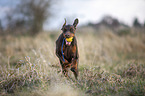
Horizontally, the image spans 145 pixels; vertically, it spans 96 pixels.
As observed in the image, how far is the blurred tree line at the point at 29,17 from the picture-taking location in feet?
50.8

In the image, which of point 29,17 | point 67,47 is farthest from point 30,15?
point 67,47

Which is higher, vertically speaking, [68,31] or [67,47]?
[68,31]

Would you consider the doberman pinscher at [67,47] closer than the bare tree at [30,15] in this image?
Yes

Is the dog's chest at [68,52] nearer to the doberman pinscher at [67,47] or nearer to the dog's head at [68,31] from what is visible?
the doberman pinscher at [67,47]

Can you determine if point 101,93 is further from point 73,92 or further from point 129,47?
point 129,47

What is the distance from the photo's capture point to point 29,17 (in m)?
16.1

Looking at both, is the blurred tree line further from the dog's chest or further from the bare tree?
the dog's chest

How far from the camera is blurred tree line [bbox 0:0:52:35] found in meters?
15.5

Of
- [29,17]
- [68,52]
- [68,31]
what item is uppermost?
[29,17]

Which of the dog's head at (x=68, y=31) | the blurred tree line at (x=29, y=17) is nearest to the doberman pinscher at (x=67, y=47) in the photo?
the dog's head at (x=68, y=31)

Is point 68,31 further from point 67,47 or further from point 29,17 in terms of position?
point 29,17

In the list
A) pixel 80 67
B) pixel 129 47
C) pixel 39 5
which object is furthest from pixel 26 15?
pixel 80 67

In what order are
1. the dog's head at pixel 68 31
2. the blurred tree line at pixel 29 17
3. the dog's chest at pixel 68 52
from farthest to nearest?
the blurred tree line at pixel 29 17 → the dog's chest at pixel 68 52 → the dog's head at pixel 68 31

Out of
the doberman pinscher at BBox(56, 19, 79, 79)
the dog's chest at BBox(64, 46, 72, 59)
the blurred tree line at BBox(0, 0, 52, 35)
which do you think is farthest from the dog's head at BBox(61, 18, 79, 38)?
the blurred tree line at BBox(0, 0, 52, 35)
